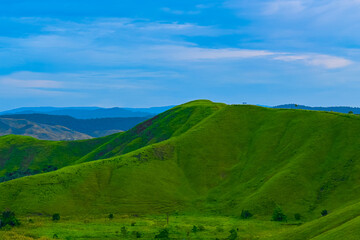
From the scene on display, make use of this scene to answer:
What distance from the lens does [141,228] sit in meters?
98.6

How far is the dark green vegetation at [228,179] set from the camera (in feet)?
373

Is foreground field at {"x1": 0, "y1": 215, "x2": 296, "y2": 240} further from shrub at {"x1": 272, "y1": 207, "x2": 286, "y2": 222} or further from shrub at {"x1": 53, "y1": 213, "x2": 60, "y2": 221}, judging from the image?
shrub at {"x1": 272, "y1": 207, "x2": 286, "y2": 222}

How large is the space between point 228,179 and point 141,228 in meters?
47.9

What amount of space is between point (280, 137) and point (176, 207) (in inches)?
2109

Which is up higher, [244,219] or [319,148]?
[319,148]

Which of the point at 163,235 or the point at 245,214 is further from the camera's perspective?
the point at 245,214

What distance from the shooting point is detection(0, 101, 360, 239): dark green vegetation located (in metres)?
114

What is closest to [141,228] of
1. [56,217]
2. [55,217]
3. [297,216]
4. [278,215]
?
[56,217]

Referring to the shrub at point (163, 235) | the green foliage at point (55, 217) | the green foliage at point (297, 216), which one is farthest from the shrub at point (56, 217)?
the green foliage at point (297, 216)

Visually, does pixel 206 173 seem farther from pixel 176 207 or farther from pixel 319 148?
pixel 319 148

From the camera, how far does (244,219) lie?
109062 millimetres

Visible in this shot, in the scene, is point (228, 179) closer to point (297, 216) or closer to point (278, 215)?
point (278, 215)

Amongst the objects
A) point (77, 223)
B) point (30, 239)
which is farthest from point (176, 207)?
point (30, 239)

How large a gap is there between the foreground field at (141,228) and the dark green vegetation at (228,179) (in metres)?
1.24
